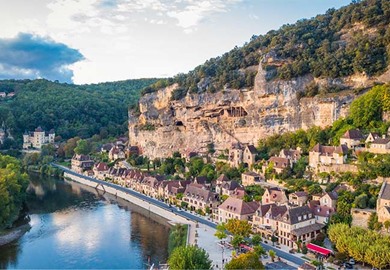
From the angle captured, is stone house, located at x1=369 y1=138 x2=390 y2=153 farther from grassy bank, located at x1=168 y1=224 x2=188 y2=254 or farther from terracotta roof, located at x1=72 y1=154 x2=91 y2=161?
terracotta roof, located at x1=72 y1=154 x2=91 y2=161

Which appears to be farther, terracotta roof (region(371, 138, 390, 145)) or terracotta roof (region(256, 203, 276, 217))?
terracotta roof (region(371, 138, 390, 145))

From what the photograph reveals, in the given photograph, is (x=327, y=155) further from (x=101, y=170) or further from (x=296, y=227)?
(x=101, y=170)

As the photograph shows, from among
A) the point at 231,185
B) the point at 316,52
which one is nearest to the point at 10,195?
the point at 231,185

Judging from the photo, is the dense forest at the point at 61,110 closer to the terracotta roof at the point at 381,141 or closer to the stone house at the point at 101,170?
the stone house at the point at 101,170

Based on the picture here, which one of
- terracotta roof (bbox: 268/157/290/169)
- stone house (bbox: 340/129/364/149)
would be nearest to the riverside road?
terracotta roof (bbox: 268/157/290/169)

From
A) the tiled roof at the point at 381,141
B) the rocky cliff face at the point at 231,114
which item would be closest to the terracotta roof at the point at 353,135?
the tiled roof at the point at 381,141
